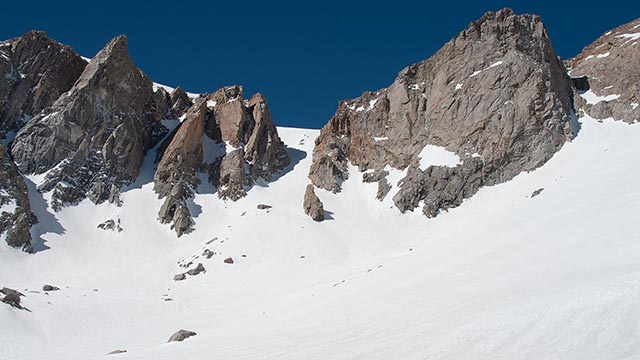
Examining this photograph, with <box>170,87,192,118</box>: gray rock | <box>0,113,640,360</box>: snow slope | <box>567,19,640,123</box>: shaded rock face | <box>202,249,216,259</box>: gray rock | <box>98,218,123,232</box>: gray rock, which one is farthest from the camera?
<box>170,87,192,118</box>: gray rock

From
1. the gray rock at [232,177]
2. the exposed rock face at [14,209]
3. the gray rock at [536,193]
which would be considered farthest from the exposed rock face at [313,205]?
the exposed rock face at [14,209]

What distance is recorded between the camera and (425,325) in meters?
14.2

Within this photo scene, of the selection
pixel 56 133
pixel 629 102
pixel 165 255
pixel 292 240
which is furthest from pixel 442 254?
pixel 56 133

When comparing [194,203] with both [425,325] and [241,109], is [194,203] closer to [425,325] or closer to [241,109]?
[241,109]

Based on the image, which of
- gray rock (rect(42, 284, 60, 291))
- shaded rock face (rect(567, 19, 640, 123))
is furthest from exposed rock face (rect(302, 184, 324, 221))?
shaded rock face (rect(567, 19, 640, 123))

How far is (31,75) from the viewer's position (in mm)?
65062

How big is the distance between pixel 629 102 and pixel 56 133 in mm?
66735

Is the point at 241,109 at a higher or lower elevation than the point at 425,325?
higher

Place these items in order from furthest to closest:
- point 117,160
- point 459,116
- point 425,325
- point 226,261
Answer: point 117,160 → point 459,116 → point 226,261 → point 425,325

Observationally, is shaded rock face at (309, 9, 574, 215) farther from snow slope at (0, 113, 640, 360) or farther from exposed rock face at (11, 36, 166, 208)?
exposed rock face at (11, 36, 166, 208)

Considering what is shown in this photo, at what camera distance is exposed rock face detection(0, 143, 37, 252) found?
48.3m

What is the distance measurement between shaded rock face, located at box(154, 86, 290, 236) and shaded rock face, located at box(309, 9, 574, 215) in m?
7.82

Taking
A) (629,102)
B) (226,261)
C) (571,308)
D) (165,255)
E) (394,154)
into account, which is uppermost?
(394,154)

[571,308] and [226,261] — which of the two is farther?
[226,261]
